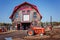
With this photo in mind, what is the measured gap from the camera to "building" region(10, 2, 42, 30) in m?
40.1

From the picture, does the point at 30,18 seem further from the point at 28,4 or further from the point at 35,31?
the point at 35,31

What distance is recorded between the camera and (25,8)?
134ft

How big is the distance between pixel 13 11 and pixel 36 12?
20.4 ft

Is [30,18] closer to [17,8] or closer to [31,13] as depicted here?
[31,13]

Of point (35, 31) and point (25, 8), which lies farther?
point (25, 8)

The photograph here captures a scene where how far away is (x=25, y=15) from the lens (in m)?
40.6

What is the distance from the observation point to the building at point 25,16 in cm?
4011

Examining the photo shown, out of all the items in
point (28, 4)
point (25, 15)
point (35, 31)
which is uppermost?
point (28, 4)

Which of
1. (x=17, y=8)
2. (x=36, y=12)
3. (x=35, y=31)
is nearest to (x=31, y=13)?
(x=36, y=12)

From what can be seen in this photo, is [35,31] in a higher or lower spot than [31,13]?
lower

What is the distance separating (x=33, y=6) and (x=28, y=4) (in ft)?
5.32

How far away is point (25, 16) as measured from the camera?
133 feet

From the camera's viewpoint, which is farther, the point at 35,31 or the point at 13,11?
the point at 13,11

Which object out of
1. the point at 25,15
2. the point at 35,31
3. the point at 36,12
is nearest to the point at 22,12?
the point at 25,15
